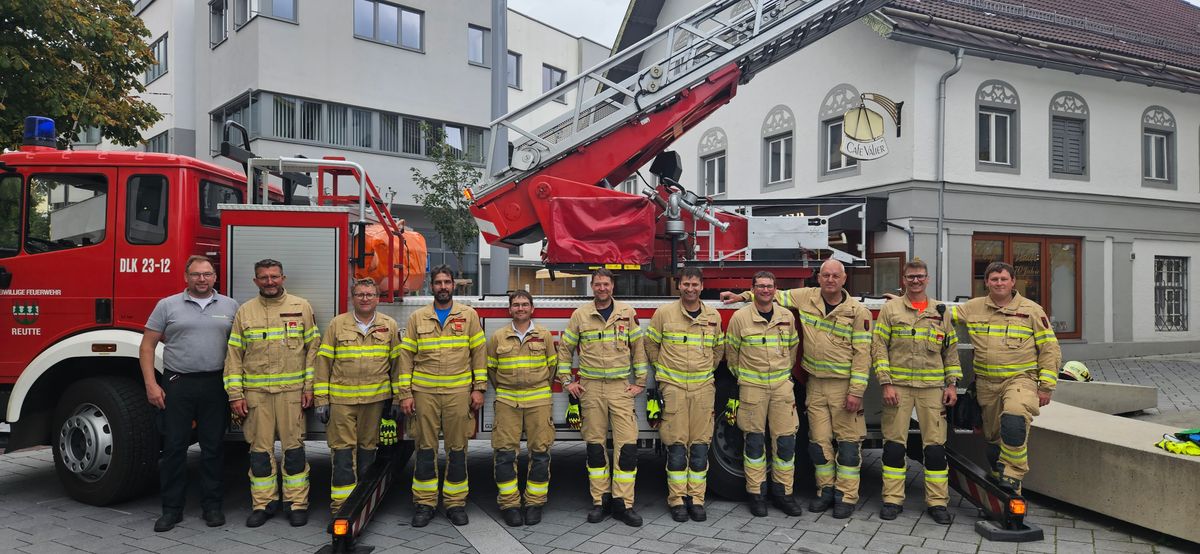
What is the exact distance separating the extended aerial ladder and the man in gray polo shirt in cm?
253

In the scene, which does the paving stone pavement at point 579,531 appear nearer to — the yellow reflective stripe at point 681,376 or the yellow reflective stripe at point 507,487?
the yellow reflective stripe at point 507,487

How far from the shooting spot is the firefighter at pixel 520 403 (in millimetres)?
5141

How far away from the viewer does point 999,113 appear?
46.9 ft

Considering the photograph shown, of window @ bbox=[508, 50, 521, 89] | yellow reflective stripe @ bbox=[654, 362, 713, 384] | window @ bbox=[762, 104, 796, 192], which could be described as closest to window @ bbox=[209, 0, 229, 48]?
window @ bbox=[508, 50, 521, 89]

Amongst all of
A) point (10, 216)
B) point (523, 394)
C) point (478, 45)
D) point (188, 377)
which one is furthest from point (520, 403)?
point (478, 45)

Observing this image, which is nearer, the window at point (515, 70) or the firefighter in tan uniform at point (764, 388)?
the firefighter in tan uniform at point (764, 388)

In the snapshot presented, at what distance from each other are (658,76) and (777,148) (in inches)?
417

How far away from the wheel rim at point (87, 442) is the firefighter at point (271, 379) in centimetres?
101

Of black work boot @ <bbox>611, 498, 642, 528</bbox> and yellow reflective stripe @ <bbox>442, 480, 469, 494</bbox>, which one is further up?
yellow reflective stripe @ <bbox>442, 480, 469, 494</bbox>

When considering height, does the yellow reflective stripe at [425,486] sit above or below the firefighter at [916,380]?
below

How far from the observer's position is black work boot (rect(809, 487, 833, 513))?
5.48m

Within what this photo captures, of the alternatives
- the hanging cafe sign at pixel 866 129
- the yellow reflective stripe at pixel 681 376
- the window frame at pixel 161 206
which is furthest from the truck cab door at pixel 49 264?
the hanging cafe sign at pixel 866 129

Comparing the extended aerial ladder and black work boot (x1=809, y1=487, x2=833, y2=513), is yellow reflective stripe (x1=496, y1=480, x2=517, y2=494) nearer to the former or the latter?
the extended aerial ladder

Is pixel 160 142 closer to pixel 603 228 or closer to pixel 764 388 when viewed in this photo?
pixel 603 228
